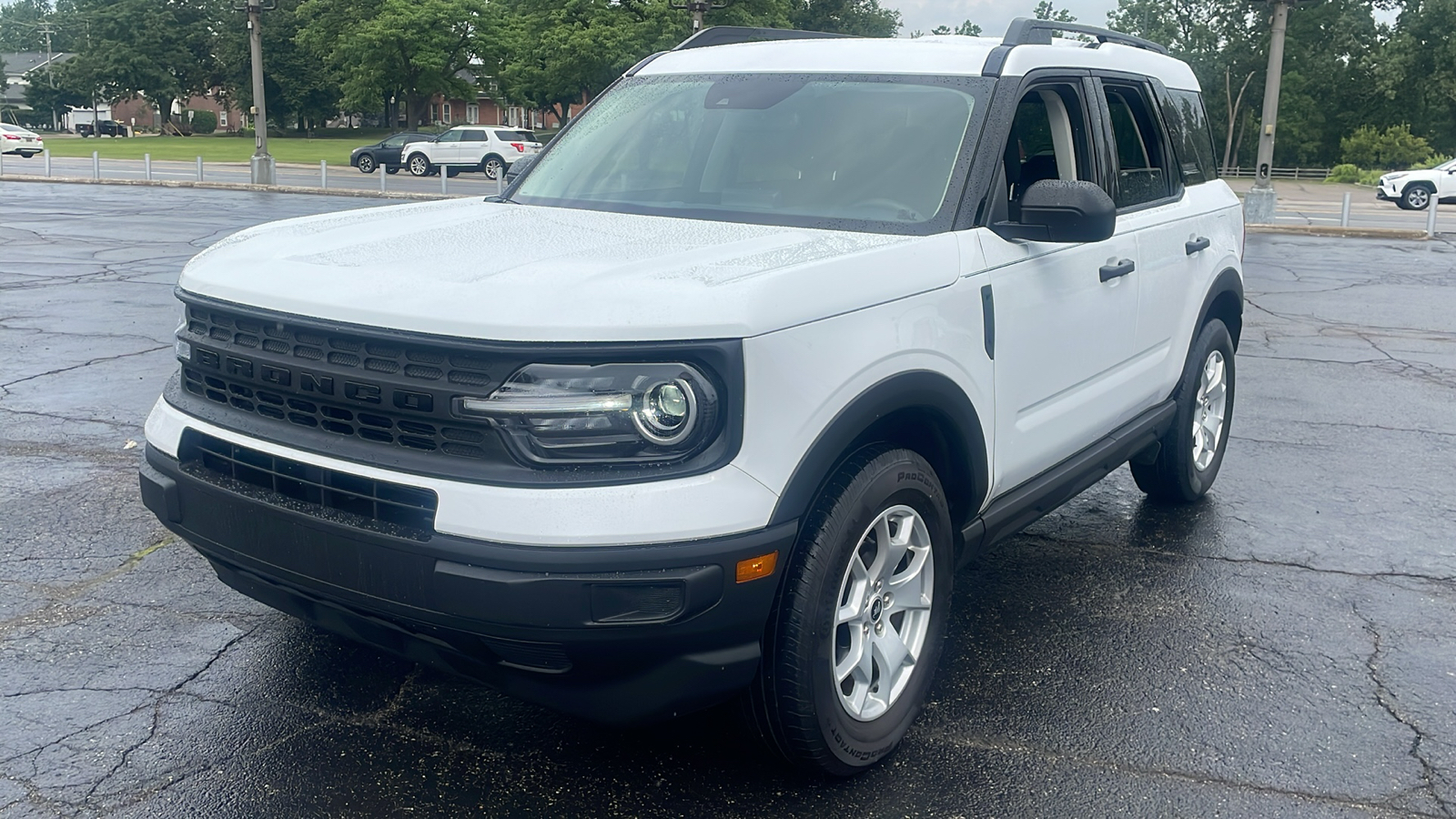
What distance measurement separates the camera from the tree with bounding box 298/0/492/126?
7181cm

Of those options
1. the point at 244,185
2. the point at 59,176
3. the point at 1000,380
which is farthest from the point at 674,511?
the point at 59,176

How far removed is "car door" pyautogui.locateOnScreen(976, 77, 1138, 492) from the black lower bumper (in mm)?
1264

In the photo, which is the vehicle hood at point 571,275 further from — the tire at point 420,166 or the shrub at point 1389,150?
the shrub at point 1389,150

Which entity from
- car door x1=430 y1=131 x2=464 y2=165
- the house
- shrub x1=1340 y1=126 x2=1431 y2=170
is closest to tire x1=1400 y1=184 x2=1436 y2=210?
car door x1=430 y1=131 x2=464 y2=165

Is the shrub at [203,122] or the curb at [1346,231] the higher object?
the shrub at [203,122]

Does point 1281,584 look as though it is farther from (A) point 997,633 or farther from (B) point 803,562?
(B) point 803,562

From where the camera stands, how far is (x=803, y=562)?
303 centimetres

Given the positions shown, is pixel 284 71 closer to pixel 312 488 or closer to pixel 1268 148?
pixel 1268 148

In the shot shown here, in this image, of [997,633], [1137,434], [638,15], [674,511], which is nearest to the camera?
[674,511]

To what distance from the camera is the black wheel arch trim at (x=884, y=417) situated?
293cm

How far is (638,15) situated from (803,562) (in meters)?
68.4

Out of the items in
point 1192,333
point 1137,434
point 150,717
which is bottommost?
point 150,717

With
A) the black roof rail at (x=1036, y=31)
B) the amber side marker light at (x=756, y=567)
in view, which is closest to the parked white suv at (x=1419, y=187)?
the black roof rail at (x=1036, y=31)

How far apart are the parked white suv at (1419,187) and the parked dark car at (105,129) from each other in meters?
90.1
